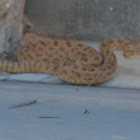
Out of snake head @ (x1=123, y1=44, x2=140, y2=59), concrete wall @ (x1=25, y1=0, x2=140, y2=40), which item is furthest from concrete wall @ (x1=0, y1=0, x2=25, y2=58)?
snake head @ (x1=123, y1=44, x2=140, y2=59)

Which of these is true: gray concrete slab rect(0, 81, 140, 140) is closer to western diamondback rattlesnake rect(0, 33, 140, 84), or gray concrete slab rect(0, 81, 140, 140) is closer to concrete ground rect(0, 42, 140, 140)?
concrete ground rect(0, 42, 140, 140)

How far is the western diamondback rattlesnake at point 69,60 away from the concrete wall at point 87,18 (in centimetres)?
34

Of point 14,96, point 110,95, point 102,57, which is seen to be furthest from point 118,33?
point 14,96

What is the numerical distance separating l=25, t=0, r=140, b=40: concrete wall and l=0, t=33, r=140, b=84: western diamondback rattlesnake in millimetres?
341

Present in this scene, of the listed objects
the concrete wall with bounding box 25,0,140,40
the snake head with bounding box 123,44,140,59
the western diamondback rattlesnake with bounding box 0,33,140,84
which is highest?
the concrete wall with bounding box 25,0,140,40

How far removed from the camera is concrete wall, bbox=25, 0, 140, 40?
7.67 meters

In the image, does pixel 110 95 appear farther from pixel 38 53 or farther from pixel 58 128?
pixel 38 53

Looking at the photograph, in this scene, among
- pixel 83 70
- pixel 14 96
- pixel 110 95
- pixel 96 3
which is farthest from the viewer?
pixel 96 3

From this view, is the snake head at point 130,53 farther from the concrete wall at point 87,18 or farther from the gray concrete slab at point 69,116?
the gray concrete slab at point 69,116

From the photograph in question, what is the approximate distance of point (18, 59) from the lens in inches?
251

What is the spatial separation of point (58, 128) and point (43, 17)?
5485 millimetres

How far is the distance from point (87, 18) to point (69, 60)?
1895 mm

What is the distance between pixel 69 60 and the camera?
6133 millimetres

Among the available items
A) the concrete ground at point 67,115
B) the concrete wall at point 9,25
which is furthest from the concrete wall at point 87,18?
the concrete ground at point 67,115
